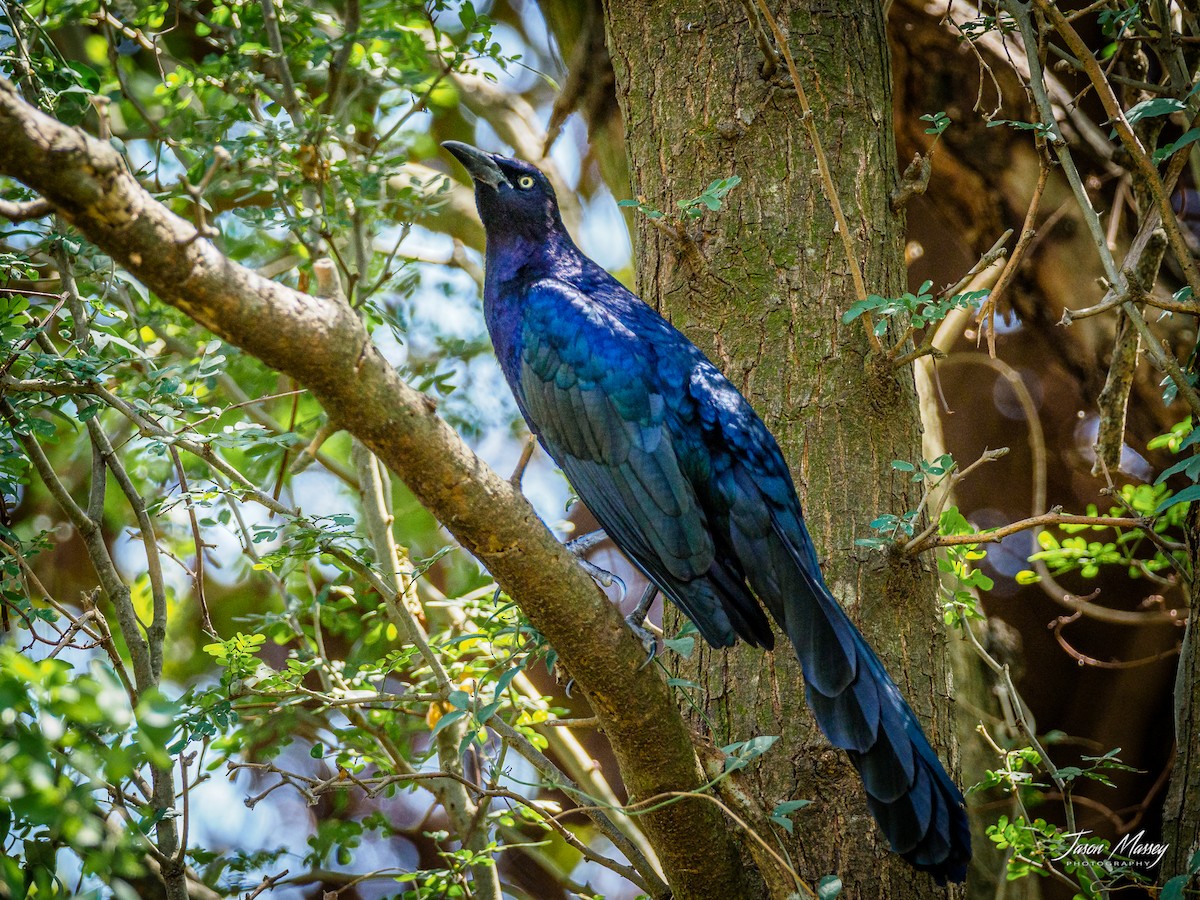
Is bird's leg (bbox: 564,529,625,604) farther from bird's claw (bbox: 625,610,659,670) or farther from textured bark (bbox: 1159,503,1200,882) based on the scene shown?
textured bark (bbox: 1159,503,1200,882)

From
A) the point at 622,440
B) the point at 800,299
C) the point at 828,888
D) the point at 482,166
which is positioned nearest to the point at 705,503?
the point at 622,440

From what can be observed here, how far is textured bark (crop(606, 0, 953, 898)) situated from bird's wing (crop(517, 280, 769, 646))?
0.91ft

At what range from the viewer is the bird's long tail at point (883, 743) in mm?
2186

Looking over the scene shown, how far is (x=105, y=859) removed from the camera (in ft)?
3.96

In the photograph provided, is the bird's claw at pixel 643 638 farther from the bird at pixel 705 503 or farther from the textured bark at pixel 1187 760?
the textured bark at pixel 1187 760

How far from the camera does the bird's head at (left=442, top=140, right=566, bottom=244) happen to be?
3.31 meters

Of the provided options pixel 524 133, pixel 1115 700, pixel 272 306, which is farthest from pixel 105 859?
pixel 524 133

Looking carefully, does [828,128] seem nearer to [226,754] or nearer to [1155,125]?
[1155,125]

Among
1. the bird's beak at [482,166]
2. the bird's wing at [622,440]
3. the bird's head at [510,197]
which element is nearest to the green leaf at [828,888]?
the bird's wing at [622,440]

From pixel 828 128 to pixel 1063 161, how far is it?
2.10 ft

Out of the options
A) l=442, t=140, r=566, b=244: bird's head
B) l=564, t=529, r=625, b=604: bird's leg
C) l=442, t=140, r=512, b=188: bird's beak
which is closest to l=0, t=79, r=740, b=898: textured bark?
l=564, t=529, r=625, b=604: bird's leg
